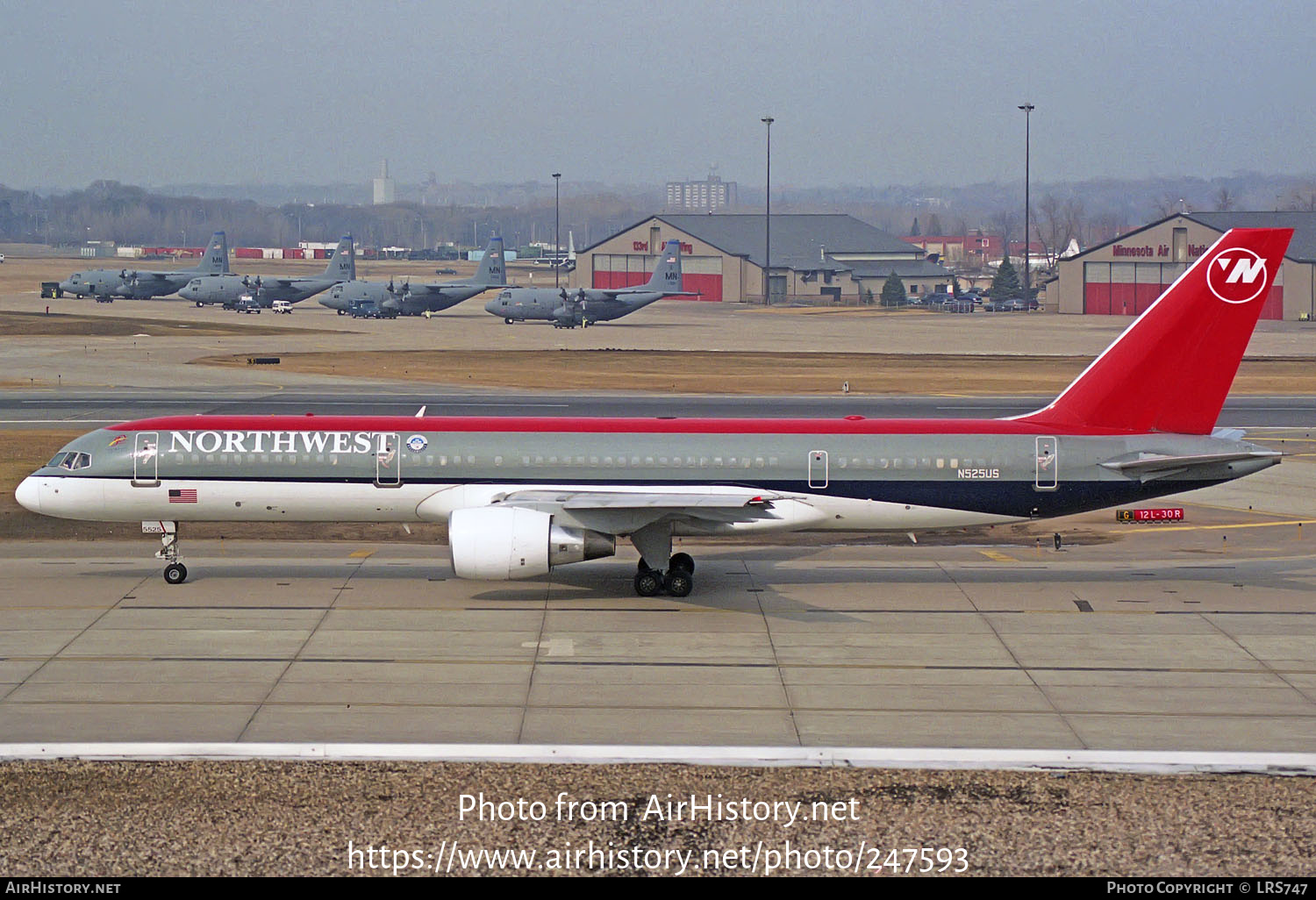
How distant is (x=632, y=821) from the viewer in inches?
742

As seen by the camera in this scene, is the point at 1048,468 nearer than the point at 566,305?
Yes

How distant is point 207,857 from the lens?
17.5 meters

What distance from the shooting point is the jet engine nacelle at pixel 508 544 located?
102 ft

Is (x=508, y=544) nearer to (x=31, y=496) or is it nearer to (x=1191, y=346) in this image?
(x=31, y=496)

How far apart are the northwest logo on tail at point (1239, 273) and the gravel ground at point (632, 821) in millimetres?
17123

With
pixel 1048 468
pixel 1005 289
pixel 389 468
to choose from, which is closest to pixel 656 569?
pixel 389 468

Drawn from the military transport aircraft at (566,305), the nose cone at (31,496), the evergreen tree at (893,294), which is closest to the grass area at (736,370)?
the military transport aircraft at (566,305)

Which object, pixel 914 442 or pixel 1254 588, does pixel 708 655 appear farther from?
pixel 1254 588

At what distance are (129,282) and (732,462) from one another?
162966 millimetres

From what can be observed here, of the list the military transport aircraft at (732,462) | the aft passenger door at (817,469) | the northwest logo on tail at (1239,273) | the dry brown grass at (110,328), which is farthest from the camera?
the dry brown grass at (110,328)

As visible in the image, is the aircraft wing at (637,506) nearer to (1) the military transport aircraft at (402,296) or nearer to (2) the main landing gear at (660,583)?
(2) the main landing gear at (660,583)

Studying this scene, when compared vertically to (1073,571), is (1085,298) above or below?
above

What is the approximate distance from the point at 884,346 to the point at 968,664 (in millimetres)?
90080

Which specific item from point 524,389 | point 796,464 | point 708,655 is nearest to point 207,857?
point 708,655
